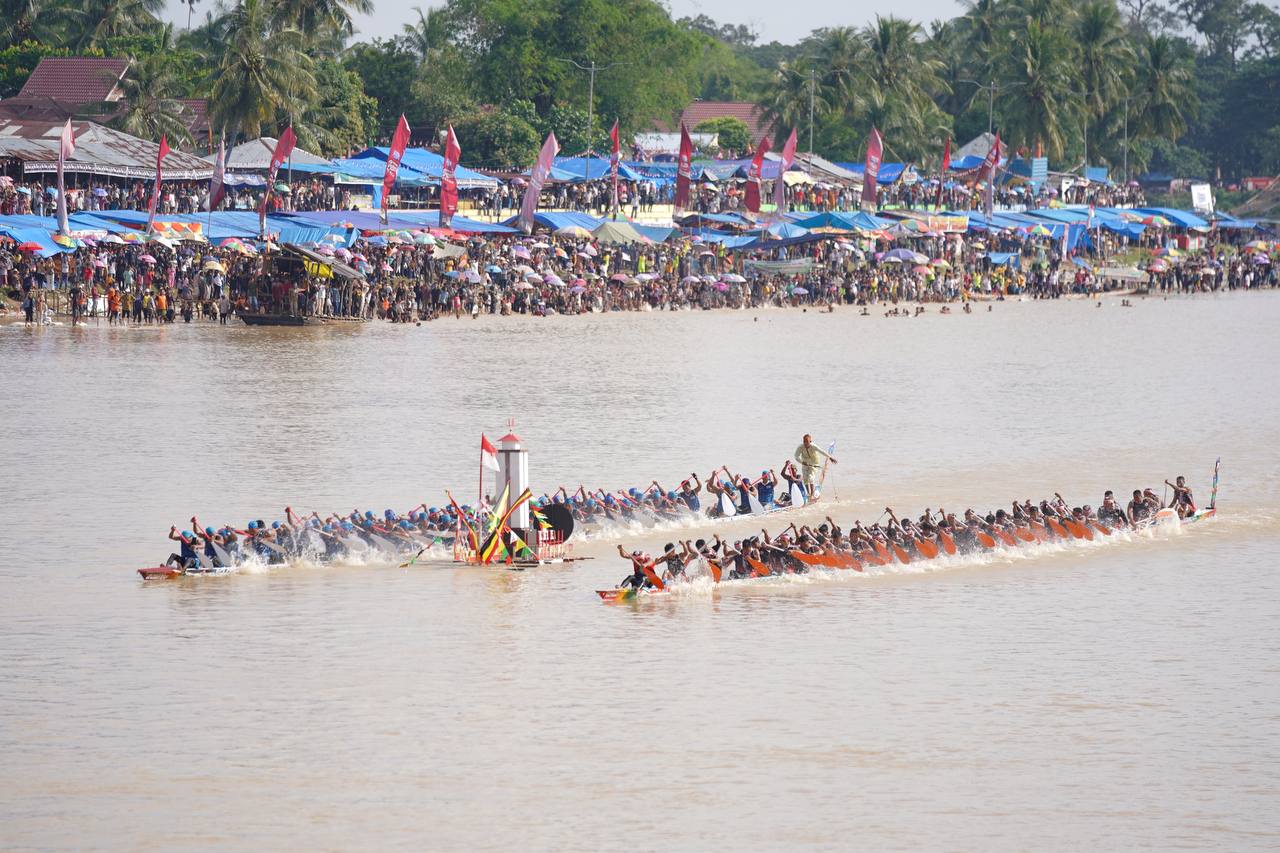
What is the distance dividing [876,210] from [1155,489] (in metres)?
51.7

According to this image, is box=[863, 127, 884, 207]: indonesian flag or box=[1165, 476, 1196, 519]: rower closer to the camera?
box=[1165, 476, 1196, 519]: rower

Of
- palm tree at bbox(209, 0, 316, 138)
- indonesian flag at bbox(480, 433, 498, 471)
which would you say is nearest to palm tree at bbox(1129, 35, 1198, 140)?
palm tree at bbox(209, 0, 316, 138)

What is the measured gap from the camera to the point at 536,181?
66000 millimetres

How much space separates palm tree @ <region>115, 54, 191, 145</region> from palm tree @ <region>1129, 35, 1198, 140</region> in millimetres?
69594

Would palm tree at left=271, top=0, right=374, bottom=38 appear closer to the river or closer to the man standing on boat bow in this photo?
the river

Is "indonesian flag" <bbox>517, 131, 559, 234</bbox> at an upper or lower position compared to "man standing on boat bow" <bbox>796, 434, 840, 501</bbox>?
upper

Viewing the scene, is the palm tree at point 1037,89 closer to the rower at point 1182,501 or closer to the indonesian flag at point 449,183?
the indonesian flag at point 449,183

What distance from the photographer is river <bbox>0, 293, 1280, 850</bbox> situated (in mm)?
18125

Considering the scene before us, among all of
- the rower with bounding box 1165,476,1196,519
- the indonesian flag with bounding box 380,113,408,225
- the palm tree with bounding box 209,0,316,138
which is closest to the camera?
the rower with bounding box 1165,476,1196,519

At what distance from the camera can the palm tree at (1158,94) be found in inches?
4906

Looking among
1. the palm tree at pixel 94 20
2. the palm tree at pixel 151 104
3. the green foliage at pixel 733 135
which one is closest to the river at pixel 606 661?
the palm tree at pixel 151 104

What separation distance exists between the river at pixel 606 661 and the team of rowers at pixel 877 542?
0.35m

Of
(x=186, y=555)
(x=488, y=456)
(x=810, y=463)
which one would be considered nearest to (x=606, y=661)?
(x=488, y=456)

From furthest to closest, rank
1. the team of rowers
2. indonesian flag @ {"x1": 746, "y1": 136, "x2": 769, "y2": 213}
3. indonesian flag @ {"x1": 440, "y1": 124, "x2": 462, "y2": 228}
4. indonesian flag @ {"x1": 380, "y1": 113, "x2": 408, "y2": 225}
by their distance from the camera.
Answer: indonesian flag @ {"x1": 746, "y1": 136, "x2": 769, "y2": 213}
indonesian flag @ {"x1": 440, "y1": 124, "x2": 462, "y2": 228}
indonesian flag @ {"x1": 380, "y1": 113, "x2": 408, "y2": 225}
the team of rowers
